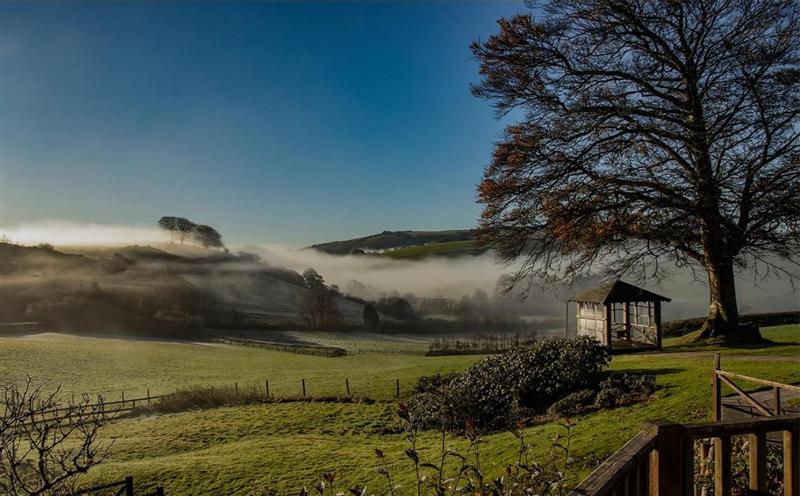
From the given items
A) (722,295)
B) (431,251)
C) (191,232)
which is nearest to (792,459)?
(722,295)

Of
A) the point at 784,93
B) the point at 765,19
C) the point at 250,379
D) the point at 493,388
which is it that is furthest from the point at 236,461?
the point at 765,19

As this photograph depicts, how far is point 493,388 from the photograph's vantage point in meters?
12.4

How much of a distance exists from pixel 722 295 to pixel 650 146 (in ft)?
17.5

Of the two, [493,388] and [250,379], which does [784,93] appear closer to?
[493,388]

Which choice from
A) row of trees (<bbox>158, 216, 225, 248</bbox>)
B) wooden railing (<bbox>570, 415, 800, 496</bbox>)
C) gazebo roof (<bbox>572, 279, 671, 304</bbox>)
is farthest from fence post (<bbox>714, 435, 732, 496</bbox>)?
row of trees (<bbox>158, 216, 225, 248</bbox>)

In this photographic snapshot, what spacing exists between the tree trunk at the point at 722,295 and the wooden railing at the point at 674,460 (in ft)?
48.5

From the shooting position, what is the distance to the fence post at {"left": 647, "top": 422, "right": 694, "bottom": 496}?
2.42 m

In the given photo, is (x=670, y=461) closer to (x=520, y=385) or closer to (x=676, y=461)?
(x=676, y=461)

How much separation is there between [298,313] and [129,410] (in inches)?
704

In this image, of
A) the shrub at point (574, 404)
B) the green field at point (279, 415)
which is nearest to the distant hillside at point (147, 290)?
the green field at point (279, 415)

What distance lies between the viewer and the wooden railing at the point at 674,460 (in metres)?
2.08

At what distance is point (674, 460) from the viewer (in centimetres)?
245

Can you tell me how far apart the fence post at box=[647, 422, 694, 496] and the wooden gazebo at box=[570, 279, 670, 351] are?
49.4 ft

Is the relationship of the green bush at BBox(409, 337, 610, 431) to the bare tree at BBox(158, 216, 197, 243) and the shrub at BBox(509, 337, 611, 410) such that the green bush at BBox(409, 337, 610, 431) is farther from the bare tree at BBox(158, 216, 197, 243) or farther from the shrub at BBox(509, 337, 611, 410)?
the bare tree at BBox(158, 216, 197, 243)
